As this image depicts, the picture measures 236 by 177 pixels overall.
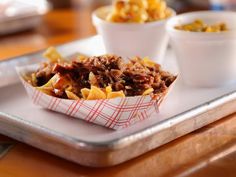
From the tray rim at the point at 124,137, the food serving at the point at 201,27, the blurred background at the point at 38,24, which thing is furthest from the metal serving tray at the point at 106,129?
the blurred background at the point at 38,24

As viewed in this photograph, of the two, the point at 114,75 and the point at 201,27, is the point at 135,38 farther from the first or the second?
the point at 114,75

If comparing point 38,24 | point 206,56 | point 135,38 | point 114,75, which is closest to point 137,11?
point 135,38

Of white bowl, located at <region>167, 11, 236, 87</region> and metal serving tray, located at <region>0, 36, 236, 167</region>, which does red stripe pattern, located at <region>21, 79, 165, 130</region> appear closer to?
metal serving tray, located at <region>0, 36, 236, 167</region>

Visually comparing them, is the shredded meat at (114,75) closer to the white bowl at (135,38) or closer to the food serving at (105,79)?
the food serving at (105,79)

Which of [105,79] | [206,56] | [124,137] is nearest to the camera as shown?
[124,137]

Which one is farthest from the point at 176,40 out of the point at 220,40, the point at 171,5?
the point at 171,5

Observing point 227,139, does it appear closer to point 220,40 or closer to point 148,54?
point 220,40
